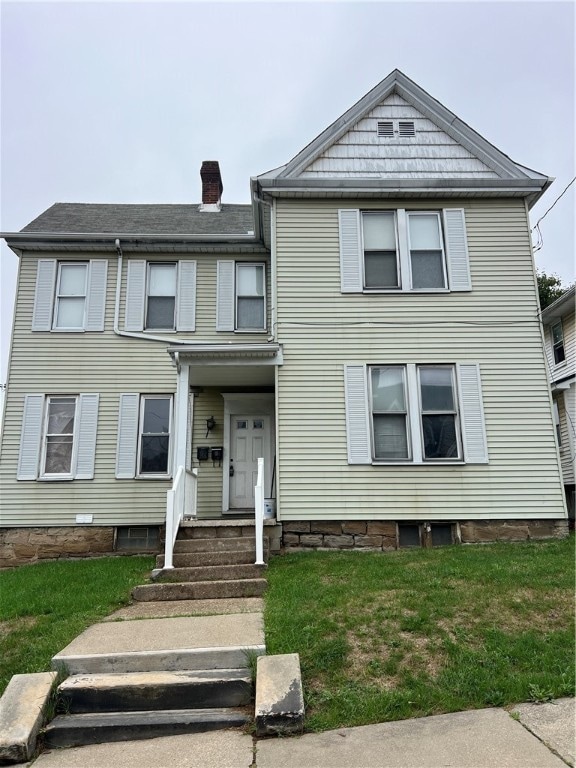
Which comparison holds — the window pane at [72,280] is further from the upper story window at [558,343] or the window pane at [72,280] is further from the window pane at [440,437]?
the upper story window at [558,343]

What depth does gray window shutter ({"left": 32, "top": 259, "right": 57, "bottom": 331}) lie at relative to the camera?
11.1 meters

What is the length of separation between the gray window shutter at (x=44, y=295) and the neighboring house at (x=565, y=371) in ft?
41.4

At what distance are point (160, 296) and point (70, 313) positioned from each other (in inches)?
74.6

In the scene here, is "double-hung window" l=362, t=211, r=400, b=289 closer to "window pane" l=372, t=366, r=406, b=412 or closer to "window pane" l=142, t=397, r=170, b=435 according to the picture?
"window pane" l=372, t=366, r=406, b=412

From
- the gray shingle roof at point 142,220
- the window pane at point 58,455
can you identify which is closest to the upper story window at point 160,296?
the gray shingle roof at point 142,220

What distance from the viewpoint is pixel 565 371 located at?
16906 millimetres

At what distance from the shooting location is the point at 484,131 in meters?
10.3

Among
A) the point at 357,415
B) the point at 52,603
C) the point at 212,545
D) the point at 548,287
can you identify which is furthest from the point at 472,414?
the point at 548,287

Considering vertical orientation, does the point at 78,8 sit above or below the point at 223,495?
above

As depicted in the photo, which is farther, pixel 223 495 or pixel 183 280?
pixel 183 280

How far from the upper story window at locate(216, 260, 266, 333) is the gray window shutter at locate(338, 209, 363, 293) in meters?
2.55

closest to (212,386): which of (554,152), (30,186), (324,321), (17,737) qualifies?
(324,321)

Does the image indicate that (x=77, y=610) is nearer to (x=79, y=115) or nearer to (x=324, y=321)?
(x=324, y=321)

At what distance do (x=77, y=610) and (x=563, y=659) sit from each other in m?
4.49
